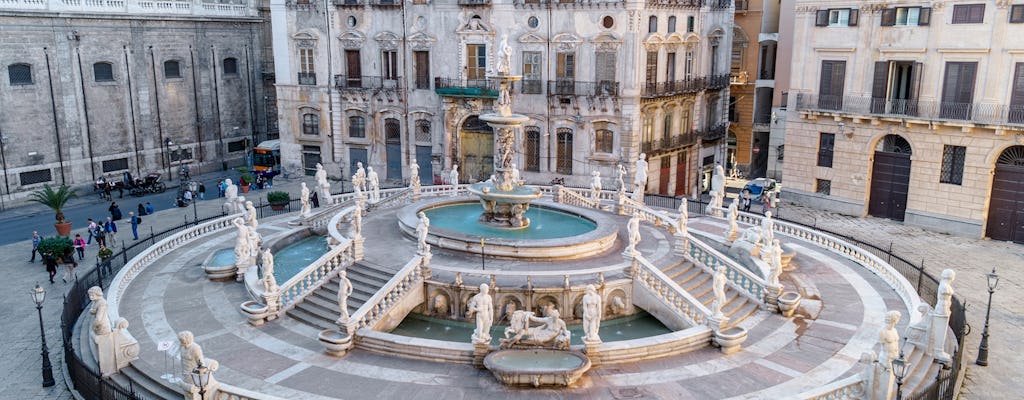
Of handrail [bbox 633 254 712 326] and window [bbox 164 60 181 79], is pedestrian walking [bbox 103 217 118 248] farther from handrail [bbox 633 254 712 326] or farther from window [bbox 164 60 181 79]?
handrail [bbox 633 254 712 326]

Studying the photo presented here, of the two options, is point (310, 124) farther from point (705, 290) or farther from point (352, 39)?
point (705, 290)

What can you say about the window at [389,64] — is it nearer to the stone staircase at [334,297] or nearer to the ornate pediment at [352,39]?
the ornate pediment at [352,39]

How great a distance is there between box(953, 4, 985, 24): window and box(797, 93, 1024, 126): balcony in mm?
3395

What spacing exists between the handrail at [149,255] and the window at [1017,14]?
32059 mm

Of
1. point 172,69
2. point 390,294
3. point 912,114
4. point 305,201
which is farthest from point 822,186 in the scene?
point 172,69

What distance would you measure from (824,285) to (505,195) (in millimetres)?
10419

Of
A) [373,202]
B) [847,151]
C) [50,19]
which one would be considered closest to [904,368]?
[373,202]

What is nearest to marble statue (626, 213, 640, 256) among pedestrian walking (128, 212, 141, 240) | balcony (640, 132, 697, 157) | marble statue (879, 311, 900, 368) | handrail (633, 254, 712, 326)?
handrail (633, 254, 712, 326)

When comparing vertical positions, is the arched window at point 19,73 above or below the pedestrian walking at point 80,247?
above

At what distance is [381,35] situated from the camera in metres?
44.0

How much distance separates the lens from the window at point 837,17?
35.8 meters

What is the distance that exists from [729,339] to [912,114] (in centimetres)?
2076

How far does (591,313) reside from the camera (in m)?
18.0

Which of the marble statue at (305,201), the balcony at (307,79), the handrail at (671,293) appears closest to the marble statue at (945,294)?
the handrail at (671,293)
